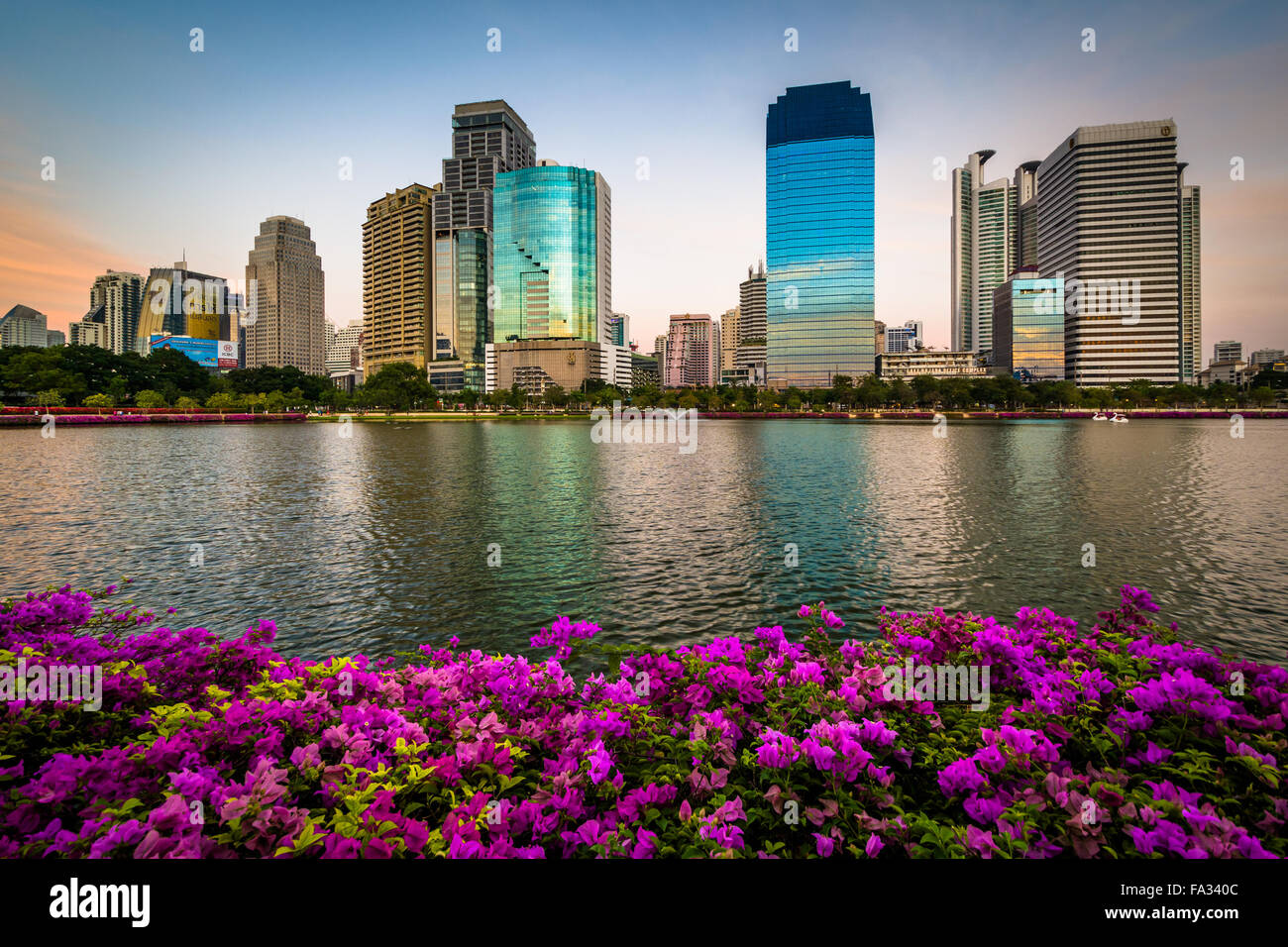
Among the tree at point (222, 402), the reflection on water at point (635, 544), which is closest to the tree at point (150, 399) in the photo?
the tree at point (222, 402)

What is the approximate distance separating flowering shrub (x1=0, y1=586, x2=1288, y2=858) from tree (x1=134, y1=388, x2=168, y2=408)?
19410cm

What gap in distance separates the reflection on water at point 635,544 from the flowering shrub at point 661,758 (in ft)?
27.4

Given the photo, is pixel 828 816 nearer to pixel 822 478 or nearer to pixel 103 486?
pixel 822 478

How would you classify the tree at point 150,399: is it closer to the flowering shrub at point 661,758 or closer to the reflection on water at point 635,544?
the reflection on water at point 635,544

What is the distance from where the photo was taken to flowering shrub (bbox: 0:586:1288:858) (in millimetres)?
4508

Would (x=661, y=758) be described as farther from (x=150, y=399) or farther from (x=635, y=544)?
(x=150, y=399)

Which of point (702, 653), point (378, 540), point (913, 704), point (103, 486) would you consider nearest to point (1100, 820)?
point (913, 704)

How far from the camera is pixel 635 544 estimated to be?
26.9 metres

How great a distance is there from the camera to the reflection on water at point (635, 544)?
717 inches

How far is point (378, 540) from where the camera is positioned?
27297 millimetres

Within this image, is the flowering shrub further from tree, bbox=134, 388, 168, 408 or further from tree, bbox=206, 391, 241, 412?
tree, bbox=206, 391, 241, 412

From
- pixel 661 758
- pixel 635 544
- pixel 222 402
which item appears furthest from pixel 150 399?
pixel 661 758
